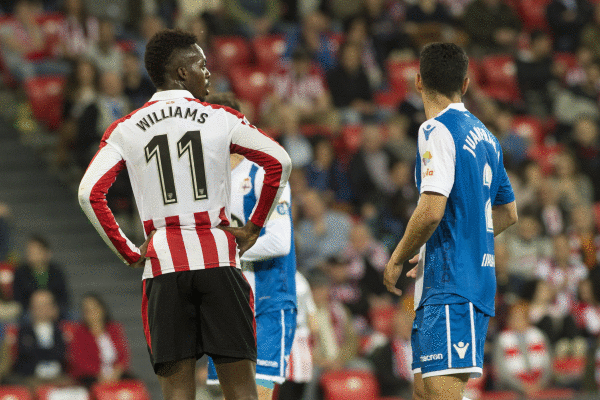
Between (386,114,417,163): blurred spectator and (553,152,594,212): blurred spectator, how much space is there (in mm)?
2180

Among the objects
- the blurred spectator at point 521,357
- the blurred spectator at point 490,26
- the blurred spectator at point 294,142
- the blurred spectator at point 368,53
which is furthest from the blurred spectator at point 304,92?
the blurred spectator at point 521,357

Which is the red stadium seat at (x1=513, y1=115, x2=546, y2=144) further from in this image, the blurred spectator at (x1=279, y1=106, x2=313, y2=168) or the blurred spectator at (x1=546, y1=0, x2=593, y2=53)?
the blurred spectator at (x1=279, y1=106, x2=313, y2=168)

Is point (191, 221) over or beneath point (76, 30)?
beneath

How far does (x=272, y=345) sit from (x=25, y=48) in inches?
330

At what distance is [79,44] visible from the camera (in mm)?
12633

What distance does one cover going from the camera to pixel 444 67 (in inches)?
172

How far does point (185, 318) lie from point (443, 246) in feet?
4.26

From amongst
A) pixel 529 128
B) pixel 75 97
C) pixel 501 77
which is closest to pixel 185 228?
pixel 75 97

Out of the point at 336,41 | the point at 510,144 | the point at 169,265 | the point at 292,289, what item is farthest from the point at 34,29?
the point at 169,265

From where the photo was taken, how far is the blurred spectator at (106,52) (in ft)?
39.3

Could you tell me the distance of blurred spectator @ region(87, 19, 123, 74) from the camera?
12.0m

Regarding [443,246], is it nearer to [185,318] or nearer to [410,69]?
[185,318]

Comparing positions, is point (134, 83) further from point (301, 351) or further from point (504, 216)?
point (504, 216)

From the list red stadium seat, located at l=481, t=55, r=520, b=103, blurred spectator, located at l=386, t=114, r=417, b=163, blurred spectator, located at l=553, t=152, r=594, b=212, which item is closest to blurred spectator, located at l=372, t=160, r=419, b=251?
blurred spectator, located at l=386, t=114, r=417, b=163
